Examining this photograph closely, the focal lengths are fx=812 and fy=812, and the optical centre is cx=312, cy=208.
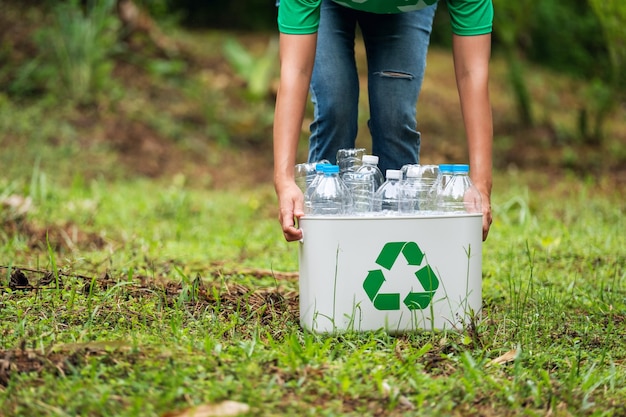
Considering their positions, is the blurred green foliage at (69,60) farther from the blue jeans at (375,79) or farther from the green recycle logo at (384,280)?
the green recycle logo at (384,280)

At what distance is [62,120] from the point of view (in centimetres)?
794

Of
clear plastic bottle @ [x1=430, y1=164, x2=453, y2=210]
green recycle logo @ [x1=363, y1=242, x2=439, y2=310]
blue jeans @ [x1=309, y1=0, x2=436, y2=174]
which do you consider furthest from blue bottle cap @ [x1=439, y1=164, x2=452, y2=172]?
blue jeans @ [x1=309, y1=0, x2=436, y2=174]

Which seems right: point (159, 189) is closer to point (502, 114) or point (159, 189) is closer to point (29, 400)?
point (29, 400)

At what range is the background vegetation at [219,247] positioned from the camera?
1993 millimetres

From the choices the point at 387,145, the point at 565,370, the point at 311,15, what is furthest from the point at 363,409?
the point at 387,145

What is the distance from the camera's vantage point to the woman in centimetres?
269

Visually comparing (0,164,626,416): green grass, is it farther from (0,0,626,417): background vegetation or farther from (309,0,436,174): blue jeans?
(309,0,436,174): blue jeans

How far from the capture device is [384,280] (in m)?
2.50

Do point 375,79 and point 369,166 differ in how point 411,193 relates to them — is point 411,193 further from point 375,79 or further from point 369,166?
point 375,79

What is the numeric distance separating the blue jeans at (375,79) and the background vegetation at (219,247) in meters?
0.67

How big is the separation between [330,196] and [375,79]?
2.56ft

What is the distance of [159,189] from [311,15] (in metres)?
4.34

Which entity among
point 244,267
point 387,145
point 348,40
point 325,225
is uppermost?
point 348,40

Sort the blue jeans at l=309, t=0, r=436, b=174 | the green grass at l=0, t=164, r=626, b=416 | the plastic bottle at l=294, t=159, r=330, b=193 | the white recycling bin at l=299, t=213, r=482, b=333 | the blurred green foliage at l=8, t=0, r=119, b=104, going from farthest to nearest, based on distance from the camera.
A: the blurred green foliage at l=8, t=0, r=119, b=104
the blue jeans at l=309, t=0, r=436, b=174
the plastic bottle at l=294, t=159, r=330, b=193
the white recycling bin at l=299, t=213, r=482, b=333
the green grass at l=0, t=164, r=626, b=416
